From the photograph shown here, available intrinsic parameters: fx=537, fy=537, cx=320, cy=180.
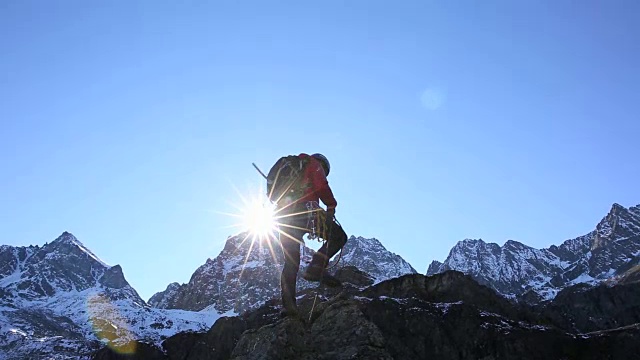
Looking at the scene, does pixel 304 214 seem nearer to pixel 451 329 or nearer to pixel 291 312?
pixel 291 312

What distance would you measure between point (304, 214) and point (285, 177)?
94 cm

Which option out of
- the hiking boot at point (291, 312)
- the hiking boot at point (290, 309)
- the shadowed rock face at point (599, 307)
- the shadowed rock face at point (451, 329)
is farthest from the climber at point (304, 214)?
the shadowed rock face at point (599, 307)

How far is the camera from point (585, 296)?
18775cm

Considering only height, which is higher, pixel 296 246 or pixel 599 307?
pixel 599 307

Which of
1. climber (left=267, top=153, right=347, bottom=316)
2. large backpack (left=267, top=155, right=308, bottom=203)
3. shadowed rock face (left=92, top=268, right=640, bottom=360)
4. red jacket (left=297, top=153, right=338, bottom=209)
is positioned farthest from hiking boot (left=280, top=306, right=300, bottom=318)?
shadowed rock face (left=92, top=268, right=640, bottom=360)

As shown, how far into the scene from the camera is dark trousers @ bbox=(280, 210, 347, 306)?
11.4m

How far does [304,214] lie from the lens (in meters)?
11.9

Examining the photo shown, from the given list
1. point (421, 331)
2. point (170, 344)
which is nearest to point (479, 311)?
point (421, 331)

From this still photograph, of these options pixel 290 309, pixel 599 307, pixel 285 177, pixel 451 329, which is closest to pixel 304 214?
pixel 285 177

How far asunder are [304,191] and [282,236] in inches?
44.3

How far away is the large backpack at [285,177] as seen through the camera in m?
11.9

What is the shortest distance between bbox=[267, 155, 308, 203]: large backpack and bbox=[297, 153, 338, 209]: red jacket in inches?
4.7

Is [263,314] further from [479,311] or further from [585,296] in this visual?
[585,296]

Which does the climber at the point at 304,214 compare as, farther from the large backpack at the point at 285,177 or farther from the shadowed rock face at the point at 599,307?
the shadowed rock face at the point at 599,307
